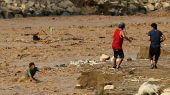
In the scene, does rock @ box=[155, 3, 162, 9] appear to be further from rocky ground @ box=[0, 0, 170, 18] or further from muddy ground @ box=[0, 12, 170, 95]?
muddy ground @ box=[0, 12, 170, 95]

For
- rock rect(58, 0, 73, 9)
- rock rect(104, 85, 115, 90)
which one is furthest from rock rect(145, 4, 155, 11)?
rock rect(104, 85, 115, 90)

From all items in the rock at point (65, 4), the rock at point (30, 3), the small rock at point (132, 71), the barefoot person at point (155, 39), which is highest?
the barefoot person at point (155, 39)

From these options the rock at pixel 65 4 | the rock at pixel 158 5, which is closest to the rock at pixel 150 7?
the rock at pixel 158 5

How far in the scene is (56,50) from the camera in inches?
974

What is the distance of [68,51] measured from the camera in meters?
24.5

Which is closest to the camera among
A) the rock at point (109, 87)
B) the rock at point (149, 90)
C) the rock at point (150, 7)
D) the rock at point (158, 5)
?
the rock at point (149, 90)

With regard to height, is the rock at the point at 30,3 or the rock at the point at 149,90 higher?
the rock at the point at 149,90

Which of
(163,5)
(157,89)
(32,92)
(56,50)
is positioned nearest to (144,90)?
(157,89)

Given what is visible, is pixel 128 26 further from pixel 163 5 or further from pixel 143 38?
pixel 163 5

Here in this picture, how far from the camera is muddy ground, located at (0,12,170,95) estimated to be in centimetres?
1570

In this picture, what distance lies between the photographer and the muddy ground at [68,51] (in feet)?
51.5

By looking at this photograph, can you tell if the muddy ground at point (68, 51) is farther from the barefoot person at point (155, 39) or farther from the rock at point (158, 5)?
the rock at point (158, 5)

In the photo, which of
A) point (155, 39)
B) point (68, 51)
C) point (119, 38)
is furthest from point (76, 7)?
point (119, 38)

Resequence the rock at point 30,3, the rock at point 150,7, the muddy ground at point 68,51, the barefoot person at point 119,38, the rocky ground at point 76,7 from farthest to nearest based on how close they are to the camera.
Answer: the rock at point 150,7 → the rock at point 30,3 → the rocky ground at point 76,7 → the barefoot person at point 119,38 → the muddy ground at point 68,51
